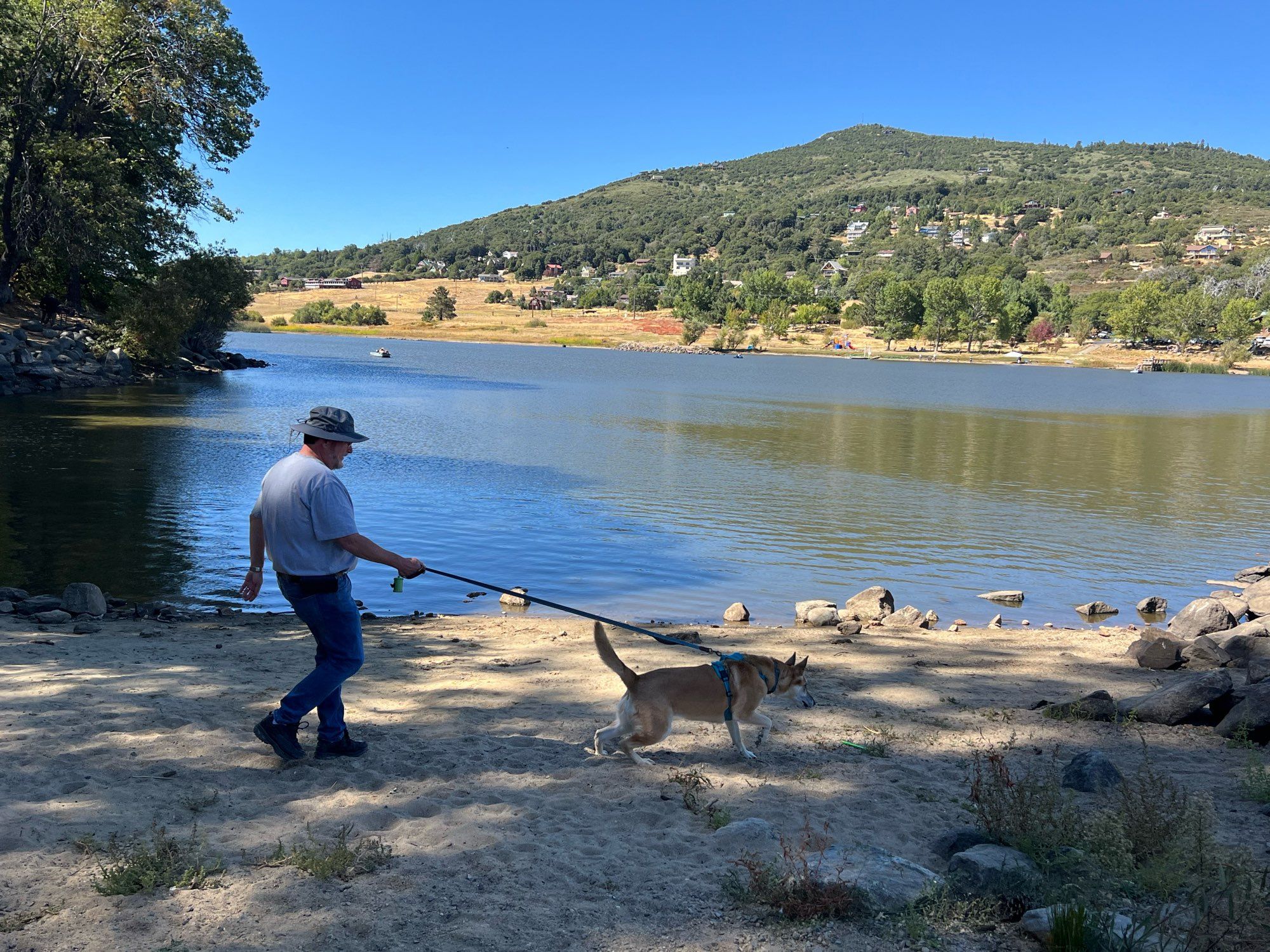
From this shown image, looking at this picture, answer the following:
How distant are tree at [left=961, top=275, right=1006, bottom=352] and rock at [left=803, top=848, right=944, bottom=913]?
15470 cm

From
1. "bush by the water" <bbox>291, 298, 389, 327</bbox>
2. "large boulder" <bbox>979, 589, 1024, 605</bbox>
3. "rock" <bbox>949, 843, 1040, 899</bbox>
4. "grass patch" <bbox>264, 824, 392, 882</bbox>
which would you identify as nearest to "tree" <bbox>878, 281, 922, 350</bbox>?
"bush by the water" <bbox>291, 298, 389, 327</bbox>

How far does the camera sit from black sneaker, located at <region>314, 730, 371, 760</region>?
6.20 meters

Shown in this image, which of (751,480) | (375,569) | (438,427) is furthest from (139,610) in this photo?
(438,427)

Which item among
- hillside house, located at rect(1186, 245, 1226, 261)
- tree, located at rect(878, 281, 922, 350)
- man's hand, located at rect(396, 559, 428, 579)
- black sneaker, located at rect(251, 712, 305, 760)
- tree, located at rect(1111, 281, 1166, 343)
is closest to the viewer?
man's hand, located at rect(396, 559, 428, 579)

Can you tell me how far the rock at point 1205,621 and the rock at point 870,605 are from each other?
3.50 m

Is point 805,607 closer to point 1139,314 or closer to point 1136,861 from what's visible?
point 1136,861

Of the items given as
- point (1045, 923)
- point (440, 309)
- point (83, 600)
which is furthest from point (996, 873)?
point (440, 309)

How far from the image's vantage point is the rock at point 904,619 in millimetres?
12356

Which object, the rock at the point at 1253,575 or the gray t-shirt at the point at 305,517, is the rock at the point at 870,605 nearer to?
the rock at the point at 1253,575

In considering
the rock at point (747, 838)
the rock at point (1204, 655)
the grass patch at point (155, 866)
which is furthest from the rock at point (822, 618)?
the grass patch at point (155, 866)

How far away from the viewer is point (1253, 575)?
1603 centimetres

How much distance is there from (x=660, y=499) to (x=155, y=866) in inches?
716

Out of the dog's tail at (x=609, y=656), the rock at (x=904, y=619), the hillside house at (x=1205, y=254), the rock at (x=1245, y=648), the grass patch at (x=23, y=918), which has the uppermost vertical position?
the hillside house at (x=1205, y=254)

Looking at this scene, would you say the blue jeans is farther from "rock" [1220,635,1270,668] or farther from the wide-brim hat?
"rock" [1220,635,1270,668]
